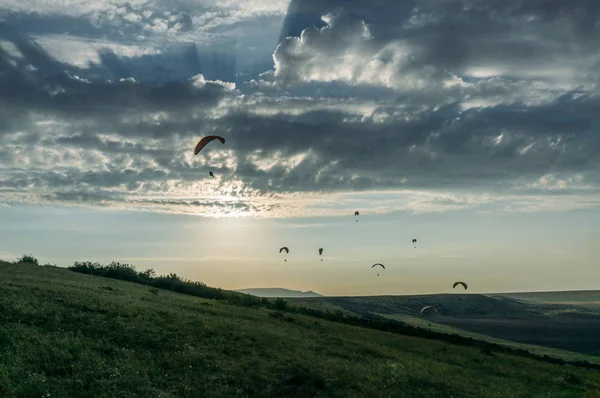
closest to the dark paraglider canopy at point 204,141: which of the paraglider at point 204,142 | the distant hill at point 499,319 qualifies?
the paraglider at point 204,142

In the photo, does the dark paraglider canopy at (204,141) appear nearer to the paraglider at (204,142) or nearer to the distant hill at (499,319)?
the paraglider at (204,142)

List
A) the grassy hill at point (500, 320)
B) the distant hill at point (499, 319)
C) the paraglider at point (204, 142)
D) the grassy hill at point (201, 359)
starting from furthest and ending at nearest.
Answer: the distant hill at point (499, 319) → the grassy hill at point (500, 320) → the paraglider at point (204, 142) → the grassy hill at point (201, 359)

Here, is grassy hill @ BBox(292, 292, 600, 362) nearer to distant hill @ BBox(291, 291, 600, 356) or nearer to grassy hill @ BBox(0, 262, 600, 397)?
distant hill @ BBox(291, 291, 600, 356)

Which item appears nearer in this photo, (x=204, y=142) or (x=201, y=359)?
(x=201, y=359)

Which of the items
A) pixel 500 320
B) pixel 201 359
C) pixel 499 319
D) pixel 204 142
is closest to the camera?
pixel 201 359

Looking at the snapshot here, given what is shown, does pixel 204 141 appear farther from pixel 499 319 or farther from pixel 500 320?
pixel 499 319

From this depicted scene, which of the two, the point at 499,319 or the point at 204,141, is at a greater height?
the point at 204,141

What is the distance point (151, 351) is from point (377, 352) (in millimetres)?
18689

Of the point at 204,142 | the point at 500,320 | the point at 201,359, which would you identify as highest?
the point at 204,142

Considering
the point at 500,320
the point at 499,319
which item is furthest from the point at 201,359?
the point at 499,319

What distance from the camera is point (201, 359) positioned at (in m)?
29.3

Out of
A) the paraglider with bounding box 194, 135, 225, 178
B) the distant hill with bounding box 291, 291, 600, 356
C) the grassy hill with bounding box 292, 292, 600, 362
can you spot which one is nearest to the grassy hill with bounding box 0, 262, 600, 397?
the paraglider with bounding box 194, 135, 225, 178

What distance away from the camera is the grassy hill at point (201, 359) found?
2442 centimetres

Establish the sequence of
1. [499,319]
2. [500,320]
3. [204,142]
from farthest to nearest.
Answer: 1. [499,319]
2. [500,320]
3. [204,142]
